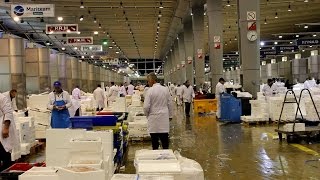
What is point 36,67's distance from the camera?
2753 centimetres

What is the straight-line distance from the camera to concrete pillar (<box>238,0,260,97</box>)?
18.0 meters

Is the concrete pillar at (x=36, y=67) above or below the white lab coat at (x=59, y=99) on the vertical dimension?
above

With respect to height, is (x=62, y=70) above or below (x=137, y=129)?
above

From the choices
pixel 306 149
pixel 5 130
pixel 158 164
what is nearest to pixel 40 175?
pixel 158 164

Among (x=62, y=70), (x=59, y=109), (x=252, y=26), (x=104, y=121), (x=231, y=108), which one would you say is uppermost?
(x=252, y=26)

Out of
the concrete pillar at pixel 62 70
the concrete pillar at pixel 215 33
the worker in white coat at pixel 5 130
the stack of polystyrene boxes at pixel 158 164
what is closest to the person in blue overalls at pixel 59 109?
the worker in white coat at pixel 5 130

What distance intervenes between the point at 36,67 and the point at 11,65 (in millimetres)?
5050

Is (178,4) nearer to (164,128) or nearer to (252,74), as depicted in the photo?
(252,74)

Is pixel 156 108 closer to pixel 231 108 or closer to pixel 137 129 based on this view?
pixel 137 129

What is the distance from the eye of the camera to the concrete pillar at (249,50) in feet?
59.0

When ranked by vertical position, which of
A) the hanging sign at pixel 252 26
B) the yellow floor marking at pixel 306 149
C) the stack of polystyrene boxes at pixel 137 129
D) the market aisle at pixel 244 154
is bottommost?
the market aisle at pixel 244 154

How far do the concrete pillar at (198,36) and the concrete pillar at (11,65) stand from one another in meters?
11.5

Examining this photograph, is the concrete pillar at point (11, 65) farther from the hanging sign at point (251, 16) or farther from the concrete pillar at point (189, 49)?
the concrete pillar at point (189, 49)

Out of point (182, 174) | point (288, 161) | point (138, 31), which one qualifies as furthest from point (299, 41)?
point (182, 174)
